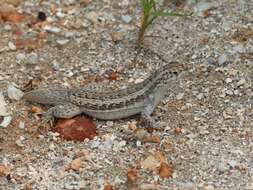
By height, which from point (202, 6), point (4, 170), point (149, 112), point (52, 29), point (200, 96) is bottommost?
point (4, 170)

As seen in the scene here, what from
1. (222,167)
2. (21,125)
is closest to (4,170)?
(21,125)

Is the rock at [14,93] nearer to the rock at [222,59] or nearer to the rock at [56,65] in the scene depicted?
the rock at [56,65]

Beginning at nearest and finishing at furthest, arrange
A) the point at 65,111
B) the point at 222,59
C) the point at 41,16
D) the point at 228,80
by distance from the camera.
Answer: the point at 65,111 → the point at 228,80 → the point at 222,59 → the point at 41,16

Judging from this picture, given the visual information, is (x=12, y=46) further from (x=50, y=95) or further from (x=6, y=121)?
(x=6, y=121)

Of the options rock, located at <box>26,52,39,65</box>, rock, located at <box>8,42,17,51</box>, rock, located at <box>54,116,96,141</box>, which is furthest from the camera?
rock, located at <box>8,42,17,51</box>

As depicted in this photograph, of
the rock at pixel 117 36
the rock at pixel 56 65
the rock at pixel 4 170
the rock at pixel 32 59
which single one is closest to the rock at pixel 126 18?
the rock at pixel 117 36

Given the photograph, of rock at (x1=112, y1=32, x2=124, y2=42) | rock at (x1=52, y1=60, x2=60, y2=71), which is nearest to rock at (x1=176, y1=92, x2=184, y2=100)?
rock at (x1=112, y1=32, x2=124, y2=42)

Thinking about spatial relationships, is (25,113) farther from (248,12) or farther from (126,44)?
(248,12)

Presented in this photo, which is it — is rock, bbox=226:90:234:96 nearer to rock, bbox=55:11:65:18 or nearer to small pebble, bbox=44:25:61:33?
small pebble, bbox=44:25:61:33
